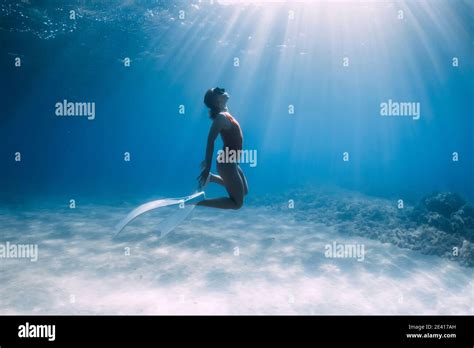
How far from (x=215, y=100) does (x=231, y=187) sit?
1636 millimetres

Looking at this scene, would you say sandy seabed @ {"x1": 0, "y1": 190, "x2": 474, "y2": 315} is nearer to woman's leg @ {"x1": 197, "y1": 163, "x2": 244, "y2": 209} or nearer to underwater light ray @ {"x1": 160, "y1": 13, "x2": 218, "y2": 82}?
woman's leg @ {"x1": 197, "y1": 163, "x2": 244, "y2": 209}

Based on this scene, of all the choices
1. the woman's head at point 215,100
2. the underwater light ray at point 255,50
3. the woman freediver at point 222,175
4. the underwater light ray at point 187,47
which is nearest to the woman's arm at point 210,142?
the woman freediver at point 222,175

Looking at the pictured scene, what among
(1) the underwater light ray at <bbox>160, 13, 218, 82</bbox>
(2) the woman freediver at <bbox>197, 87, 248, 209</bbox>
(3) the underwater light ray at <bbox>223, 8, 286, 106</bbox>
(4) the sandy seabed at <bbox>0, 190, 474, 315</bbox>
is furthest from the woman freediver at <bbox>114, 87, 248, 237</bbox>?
(1) the underwater light ray at <bbox>160, 13, 218, 82</bbox>

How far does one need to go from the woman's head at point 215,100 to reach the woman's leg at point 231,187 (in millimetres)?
1035

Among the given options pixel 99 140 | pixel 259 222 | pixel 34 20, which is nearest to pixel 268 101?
pixel 34 20

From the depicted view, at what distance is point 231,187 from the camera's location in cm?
547

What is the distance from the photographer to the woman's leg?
17.9 ft

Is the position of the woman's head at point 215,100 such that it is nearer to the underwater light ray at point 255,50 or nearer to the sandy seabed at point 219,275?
the sandy seabed at point 219,275

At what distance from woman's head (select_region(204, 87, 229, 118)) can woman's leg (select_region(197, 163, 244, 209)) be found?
104cm

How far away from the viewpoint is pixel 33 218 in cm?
1407

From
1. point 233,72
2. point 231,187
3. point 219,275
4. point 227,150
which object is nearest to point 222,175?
point 231,187

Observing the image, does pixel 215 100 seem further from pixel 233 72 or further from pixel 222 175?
pixel 233 72
